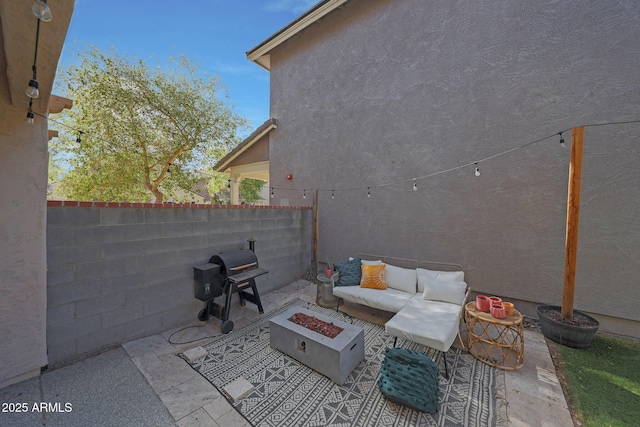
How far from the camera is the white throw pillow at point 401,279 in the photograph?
4.38 meters

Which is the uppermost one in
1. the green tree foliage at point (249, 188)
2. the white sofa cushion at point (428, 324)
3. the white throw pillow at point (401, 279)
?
the green tree foliage at point (249, 188)

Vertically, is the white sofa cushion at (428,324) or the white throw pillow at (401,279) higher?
the white throw pillow at (401,279)

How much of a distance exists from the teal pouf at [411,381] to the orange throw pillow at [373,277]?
1.91m

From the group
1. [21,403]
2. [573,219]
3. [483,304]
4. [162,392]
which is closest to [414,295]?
[483,304]

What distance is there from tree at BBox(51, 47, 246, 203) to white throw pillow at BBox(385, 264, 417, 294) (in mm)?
7468

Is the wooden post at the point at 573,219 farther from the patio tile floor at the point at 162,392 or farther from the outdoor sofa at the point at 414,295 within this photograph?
the outdoor sofa at the point at 414,295

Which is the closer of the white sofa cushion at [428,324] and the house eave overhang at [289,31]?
the white sofa cushion at [428,324]

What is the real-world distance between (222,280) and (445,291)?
3679 millimetres

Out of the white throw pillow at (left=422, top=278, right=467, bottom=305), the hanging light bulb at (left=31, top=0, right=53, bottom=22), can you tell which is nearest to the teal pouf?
the white throw pillow at (left=422, top=278, right=467, bottom=305)

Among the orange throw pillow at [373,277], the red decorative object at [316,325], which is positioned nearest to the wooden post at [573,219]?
the orange throw pillow at [373,277]

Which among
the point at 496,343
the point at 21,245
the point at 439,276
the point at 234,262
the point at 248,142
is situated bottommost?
the point at 496,343

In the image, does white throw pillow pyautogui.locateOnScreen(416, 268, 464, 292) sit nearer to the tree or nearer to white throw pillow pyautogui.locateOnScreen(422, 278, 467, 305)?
white throw pillow pyautogui.locateOnScreen(422, 278, 467, 305)

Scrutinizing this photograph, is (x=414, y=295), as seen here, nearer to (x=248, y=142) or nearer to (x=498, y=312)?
(x=498, y=312)

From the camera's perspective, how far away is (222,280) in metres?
3.87
